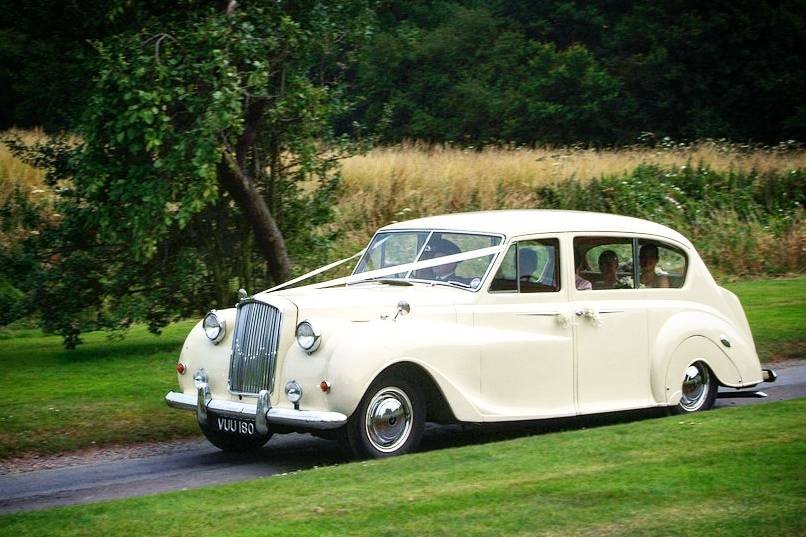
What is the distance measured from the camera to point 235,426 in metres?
9.20

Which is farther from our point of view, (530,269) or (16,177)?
(16,177)

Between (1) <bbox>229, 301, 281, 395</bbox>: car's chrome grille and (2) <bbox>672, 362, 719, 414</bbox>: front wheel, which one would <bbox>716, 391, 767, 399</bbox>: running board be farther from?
(1) <bbox>229, 301, 281, 395</bbox>: car's chrome grille

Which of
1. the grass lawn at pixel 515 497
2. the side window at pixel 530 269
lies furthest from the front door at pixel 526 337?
the grass lawn at pixel 515 497

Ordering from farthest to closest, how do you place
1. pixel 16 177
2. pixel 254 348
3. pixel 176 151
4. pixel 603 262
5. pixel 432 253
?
pixel 16 177, pixel 176 151, pixel 603 262, pixel 432 253, pixel 254 348

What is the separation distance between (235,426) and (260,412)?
0.42 m

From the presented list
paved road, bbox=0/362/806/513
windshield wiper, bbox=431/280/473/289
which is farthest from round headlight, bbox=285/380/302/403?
windshield wiper, bbox=431/280/473/289

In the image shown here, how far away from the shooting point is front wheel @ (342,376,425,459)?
29.0 feet

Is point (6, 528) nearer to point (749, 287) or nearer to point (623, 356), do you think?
point (623, 356)

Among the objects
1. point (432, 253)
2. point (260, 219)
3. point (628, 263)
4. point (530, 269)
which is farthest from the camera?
point (260, 219)

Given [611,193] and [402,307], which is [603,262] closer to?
[402,307]

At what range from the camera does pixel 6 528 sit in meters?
6.85

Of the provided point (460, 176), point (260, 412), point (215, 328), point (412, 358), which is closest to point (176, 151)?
point (215, 328)

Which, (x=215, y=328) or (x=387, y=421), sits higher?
(x=215, y=328)

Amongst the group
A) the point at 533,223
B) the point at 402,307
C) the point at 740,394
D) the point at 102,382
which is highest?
the point at 533,223
